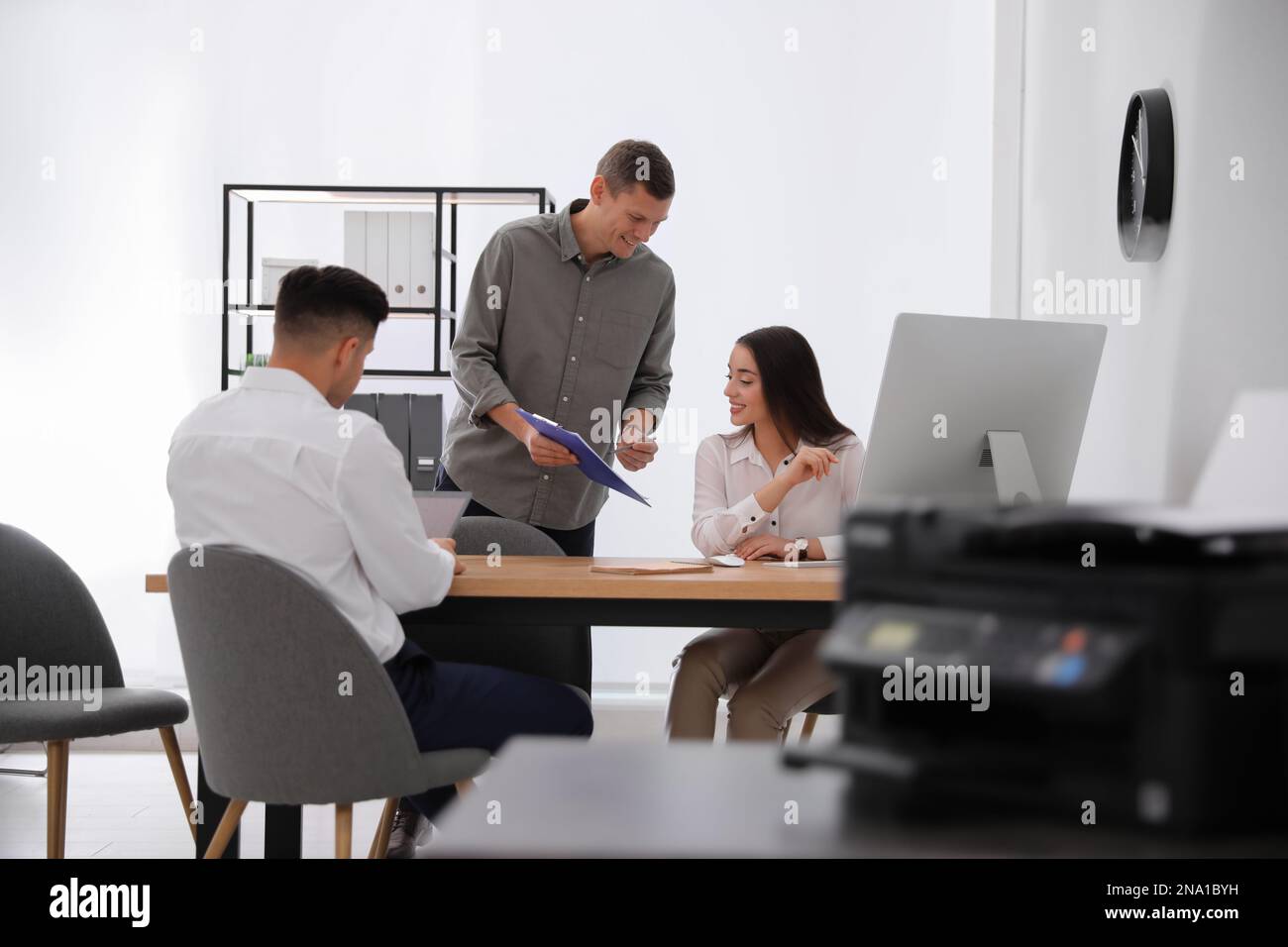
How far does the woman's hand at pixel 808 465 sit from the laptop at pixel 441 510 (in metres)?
0.67

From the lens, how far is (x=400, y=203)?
4.33 metres

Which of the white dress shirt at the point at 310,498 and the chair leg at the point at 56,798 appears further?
the chair leg at the point at 56,798

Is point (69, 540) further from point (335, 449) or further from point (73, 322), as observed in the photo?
point (335, 449)

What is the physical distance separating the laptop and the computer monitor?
0.79 metres

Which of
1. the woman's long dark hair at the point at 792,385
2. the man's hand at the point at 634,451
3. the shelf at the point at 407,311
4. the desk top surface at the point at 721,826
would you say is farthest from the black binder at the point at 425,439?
the desk top surface at the point at 721,826

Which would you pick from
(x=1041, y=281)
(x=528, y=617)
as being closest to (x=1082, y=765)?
(x=528, y=617)

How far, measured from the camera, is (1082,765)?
0.59 metres

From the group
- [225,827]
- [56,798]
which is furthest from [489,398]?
[56,798]

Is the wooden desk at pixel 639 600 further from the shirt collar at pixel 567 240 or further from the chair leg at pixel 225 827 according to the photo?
the shirt collar at pixel 567 240

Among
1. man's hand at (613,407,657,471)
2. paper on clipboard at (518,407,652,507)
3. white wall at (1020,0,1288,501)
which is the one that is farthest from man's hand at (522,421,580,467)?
white wall at (1020,0,1288,501)

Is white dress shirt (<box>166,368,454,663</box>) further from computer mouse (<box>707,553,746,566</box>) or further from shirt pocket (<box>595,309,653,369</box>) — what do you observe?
shirt pocket (<box>595,309,653,369</box>)

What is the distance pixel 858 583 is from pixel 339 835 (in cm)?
134

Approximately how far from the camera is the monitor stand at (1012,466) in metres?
1.92

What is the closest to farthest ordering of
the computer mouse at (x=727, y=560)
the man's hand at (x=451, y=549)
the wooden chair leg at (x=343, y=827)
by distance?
the wooden chair leg at (x=343, y=827)
the man's hand at (x=451, y=549)
the computer mouse at (x=727, y=560)
